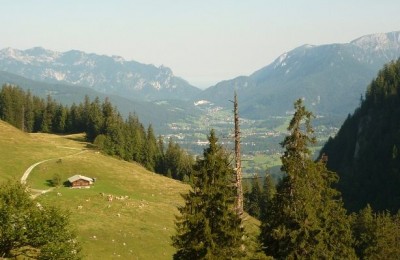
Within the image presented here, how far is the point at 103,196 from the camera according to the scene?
8000cm

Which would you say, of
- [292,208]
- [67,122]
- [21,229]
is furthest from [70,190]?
[67,122]

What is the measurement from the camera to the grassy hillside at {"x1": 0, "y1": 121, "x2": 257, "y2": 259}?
57.3 metres

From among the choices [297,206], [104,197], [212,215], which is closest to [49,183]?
[104,197]

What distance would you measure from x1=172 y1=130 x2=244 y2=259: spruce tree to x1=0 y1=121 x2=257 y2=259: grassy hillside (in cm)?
793

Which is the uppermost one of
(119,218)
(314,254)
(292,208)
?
(292,208)

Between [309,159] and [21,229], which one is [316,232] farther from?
[21,229]

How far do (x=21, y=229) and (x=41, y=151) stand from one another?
8089 cm

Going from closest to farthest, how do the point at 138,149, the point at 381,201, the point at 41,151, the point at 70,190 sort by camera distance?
the point at 70,190 → the point at 41,151 → the point at 138,149 → the point at 381,201

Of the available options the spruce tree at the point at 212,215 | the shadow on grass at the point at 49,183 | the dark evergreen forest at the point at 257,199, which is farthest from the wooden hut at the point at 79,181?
the spruce tree at the point at 212,215

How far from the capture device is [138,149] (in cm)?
13750

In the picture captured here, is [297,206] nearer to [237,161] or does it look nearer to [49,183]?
[237,161]

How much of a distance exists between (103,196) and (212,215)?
56.0 m

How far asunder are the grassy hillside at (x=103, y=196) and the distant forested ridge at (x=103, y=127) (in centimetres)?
1043

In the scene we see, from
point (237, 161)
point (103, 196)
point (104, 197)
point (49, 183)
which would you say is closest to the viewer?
point (237, 161)
